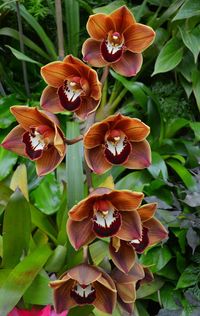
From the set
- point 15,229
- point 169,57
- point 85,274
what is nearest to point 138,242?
point 85,274

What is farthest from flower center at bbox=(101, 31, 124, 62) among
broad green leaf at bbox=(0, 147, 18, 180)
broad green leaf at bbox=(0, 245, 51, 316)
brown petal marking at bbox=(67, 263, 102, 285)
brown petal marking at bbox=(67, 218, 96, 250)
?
broad green leaf at bbox=(0, 147, 18, 180)

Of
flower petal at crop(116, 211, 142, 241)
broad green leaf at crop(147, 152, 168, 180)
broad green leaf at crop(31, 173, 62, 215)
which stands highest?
flower petal at crop(116, 211, 142, 241)

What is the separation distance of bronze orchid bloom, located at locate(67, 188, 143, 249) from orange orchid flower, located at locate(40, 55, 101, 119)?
20cm

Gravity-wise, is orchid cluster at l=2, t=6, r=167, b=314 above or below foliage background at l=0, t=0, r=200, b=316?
above

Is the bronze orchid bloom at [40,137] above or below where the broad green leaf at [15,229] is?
above

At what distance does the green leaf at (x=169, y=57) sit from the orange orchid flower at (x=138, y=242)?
0.98 meters

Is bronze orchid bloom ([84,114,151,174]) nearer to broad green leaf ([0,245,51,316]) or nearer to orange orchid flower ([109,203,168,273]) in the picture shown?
orange orchid flower ([109,203,168,273])

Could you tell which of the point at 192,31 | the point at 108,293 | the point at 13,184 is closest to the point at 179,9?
the point at 192,31

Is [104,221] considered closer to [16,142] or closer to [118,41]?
[16,142]

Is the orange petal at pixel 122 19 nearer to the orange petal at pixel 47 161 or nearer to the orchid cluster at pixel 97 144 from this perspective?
the orchid cluster at pixel 97 144

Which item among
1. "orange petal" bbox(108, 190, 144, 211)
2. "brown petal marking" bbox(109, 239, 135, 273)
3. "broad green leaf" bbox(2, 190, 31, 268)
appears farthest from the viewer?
"broad green leaf" bbox(2, 190, 31, 268)

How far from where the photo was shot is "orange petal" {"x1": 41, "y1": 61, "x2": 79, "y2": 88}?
1046 millimetres

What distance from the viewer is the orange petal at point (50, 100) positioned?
112 centimetres

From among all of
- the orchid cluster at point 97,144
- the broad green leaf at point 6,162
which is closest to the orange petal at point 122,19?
the orchid cluster at point 97,144
